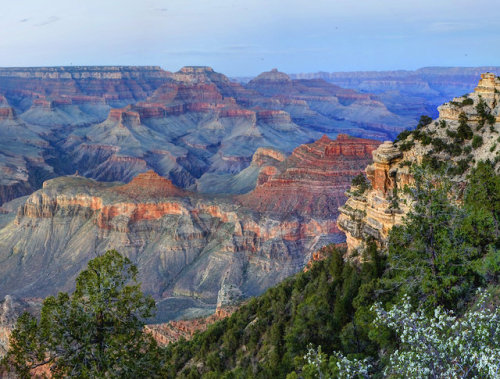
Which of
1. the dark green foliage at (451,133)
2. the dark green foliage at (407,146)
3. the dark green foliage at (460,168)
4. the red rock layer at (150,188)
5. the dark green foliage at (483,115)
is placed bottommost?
the red rock layer at (150,188)

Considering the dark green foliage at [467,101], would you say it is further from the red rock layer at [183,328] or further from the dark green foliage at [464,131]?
the red rock layer at [183,328]

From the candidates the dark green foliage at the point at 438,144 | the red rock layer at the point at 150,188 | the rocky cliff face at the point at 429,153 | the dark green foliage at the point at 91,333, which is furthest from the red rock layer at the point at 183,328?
the red rock layer at the point at 150,188

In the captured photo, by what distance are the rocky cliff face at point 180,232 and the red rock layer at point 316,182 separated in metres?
0.19

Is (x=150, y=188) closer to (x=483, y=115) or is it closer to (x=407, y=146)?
(x=407, y=146)

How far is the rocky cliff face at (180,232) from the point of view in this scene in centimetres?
7781

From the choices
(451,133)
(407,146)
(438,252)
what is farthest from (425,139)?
(438,252)

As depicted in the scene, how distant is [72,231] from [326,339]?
76634mm

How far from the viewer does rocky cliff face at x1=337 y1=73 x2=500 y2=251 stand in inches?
1167

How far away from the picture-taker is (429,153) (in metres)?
30.8

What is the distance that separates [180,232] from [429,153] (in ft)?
195

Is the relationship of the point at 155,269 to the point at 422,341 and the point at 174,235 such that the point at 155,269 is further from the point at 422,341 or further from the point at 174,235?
the point at 422,341

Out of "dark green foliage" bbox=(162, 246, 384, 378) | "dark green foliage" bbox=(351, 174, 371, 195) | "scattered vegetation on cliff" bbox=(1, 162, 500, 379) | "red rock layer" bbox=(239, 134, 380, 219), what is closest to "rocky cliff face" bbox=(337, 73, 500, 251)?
"dark green foliage" bbox=(351, 174, 371, 195)

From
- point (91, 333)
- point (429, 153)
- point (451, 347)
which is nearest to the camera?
point (451, 347)

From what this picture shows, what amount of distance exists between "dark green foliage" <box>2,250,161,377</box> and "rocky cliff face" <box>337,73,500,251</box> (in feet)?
52.6
